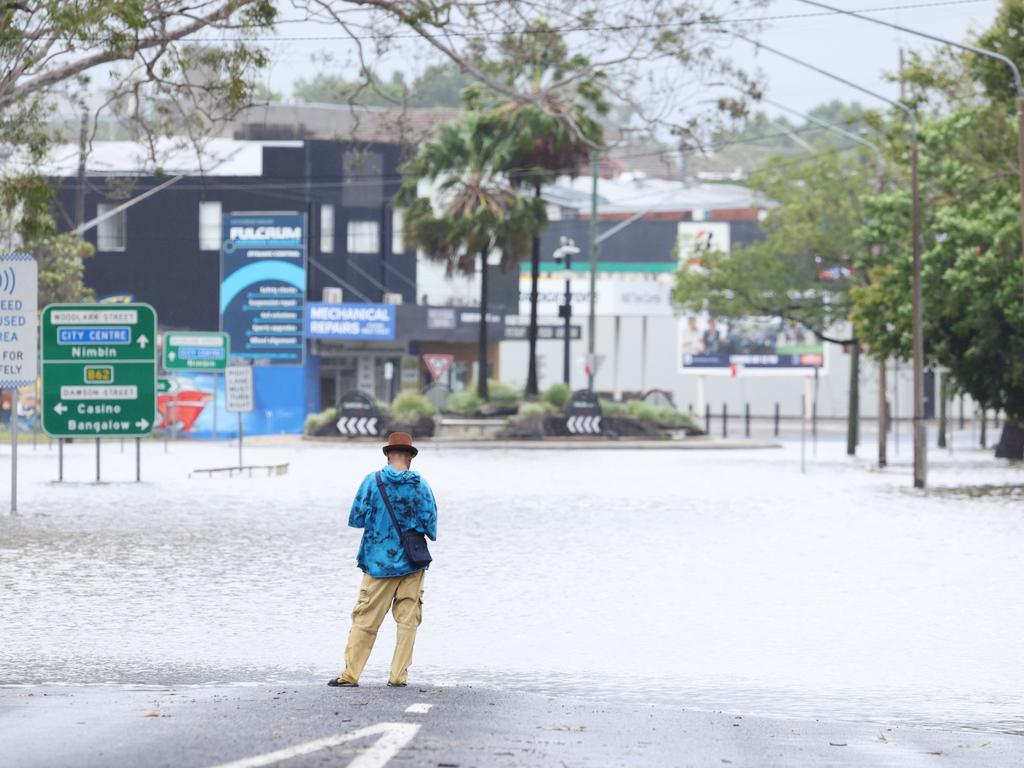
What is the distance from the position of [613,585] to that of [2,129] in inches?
450

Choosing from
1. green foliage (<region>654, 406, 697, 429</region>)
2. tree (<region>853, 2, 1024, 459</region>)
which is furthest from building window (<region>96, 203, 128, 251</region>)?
tree (<region>853, 2, 1024, 459</region>)

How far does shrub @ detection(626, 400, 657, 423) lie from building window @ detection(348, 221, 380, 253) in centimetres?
1571

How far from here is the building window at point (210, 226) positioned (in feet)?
232

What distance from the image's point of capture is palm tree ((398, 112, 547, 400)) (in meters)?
58.9

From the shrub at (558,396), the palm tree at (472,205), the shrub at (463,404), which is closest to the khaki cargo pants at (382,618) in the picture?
the palm tree at (472,205)

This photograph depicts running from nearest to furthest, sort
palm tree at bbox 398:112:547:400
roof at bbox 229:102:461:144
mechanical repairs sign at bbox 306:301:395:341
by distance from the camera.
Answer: palm tree at bbox 398:112:547:400, mechanical repairs sign at bbox 306:301:395:341, roof at bbox 229:102:461:144

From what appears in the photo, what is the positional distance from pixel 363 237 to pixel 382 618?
205 ft

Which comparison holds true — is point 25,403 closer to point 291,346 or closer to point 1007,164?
point 291,346

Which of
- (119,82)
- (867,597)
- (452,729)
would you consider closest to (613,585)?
(867,597)

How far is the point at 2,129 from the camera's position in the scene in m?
24.6

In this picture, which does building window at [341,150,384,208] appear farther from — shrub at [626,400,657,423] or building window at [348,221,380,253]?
shrub at [626,400,657,423]

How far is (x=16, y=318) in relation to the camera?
962 inches

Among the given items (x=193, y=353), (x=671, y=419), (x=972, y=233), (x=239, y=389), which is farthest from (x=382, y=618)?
(x=671, y=419)

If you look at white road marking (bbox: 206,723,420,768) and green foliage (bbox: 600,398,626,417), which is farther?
green foliage (bbox: 600,398,626,417)
